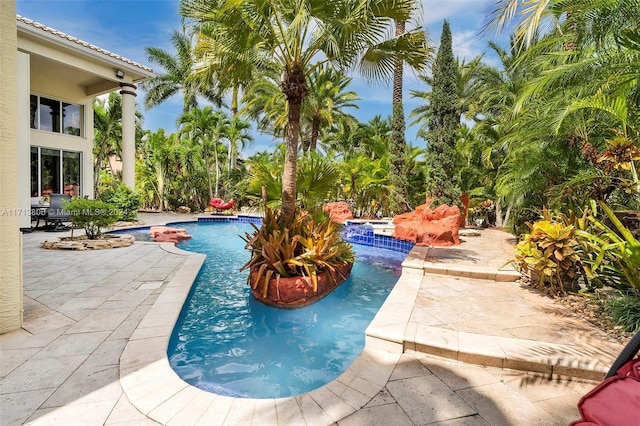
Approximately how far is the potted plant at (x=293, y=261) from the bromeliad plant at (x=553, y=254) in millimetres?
3192

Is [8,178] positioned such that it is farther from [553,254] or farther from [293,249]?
[553,254]

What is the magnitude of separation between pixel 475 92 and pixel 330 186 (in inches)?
649

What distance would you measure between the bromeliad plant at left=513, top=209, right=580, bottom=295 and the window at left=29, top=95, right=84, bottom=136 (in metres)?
17.2

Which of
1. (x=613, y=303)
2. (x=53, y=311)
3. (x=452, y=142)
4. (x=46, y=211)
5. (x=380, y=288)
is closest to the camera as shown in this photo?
(x=613, y=303)

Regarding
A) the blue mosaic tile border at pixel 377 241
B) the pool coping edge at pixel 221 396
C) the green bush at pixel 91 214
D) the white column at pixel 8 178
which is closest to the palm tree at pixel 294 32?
the white column at pixel 8 178

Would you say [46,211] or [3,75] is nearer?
[3,75]

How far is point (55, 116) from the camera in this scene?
531 inches

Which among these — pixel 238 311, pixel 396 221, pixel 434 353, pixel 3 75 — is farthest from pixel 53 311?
pixel 396 221

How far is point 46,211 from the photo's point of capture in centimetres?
1106

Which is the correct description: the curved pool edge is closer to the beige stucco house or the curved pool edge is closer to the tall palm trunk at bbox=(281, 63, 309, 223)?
the tall palm trunk at bbox=(281, 63, 309, 223)

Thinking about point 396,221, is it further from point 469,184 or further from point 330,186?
point 469,184

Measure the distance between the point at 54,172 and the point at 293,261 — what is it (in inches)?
540

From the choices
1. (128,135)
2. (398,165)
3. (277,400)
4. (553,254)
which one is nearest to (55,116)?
(128,135)

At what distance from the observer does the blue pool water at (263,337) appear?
3.20 m
